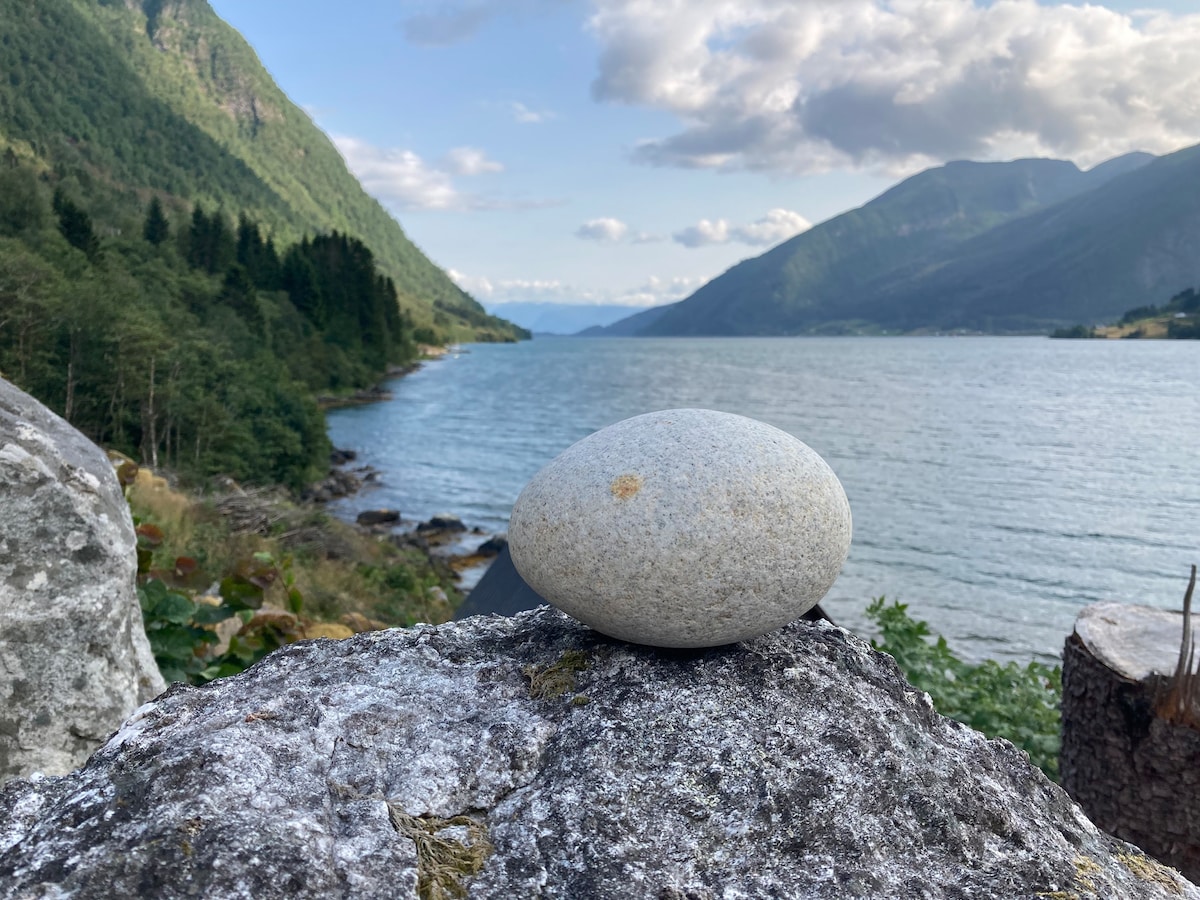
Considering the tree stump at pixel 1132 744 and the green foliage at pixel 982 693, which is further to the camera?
the green foliage at pixel 982 693

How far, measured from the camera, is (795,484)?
3109 mm

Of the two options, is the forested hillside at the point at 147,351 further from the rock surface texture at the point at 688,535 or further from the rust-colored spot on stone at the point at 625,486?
the rust-colored spot on stone at the point at 625,486

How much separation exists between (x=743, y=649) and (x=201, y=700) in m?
2.04

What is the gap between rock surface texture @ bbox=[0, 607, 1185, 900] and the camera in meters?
1.97

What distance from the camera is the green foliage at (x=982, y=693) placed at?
22.2 ft

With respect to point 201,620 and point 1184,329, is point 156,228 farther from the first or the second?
point 1184,329

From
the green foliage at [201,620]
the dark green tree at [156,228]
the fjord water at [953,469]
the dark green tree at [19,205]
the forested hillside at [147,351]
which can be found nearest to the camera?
the green foliage at [201,620]

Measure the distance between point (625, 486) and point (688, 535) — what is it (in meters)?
0.32

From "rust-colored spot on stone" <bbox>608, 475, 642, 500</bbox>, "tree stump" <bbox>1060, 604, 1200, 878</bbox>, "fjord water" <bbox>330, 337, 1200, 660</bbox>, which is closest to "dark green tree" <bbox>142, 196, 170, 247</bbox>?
"fjord water" <bbox>330, 337, 1200, 660</bbox>

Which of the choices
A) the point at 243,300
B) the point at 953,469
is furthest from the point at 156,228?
the point at 953,469

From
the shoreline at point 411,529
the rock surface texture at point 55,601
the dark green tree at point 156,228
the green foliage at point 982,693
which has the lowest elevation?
the shoreline at point 411,529

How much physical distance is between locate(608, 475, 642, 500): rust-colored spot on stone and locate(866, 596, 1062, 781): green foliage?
4.48 m

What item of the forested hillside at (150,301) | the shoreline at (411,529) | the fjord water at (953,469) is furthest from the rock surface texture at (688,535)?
the forested hillside at (150,301)

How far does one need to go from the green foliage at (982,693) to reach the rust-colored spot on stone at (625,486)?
4.48 m
